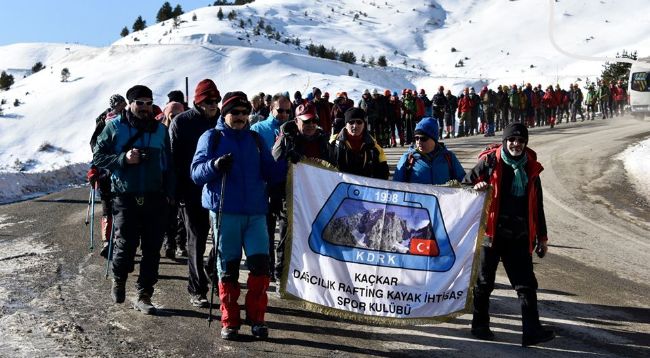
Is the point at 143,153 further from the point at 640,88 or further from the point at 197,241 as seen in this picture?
the point at 640,88

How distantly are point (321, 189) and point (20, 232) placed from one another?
20.3ft

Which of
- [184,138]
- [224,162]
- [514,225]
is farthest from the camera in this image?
[184,138]

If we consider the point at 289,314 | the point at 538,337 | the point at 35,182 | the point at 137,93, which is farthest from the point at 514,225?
the point at 35,182

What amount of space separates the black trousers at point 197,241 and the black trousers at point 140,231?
0.27 m

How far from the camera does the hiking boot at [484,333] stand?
6281 mm

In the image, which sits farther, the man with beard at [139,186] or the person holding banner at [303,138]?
the person holding banner at [303,138]

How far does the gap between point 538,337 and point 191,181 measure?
3.49 m

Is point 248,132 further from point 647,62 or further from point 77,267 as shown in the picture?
point 647,62

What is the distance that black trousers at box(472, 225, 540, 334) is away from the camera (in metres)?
6.10

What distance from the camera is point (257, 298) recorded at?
6043mm

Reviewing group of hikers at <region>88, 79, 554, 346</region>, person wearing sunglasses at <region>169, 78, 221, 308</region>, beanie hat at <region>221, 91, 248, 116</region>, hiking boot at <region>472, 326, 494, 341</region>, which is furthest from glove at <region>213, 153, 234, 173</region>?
hiking boot at <region>472, 326, 494, 341</region>

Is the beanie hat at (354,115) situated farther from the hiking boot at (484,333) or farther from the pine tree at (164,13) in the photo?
the pine tree at (164,13)

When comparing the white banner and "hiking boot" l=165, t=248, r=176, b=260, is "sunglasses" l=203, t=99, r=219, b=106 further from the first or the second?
"hiking boot" l=165, t=248, r=176, b=260

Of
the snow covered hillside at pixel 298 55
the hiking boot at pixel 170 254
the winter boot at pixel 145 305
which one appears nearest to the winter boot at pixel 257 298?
the winter boot at pixel 145 305
